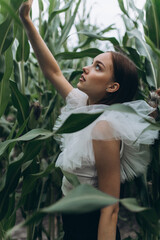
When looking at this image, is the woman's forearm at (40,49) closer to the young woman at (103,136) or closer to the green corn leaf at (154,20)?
the young woman at (103,136)

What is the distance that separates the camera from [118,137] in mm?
579

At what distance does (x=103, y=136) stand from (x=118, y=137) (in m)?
0.03

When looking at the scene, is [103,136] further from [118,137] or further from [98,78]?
[98,78]

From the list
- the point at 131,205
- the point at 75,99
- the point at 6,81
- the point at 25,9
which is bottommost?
the point at 131,205

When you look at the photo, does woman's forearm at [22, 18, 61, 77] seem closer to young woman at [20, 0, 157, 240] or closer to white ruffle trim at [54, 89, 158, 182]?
young woman at [20, 0, 157, 240]

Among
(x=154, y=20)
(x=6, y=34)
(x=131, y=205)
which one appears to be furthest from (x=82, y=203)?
(x=154, y=20)

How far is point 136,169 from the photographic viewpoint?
0.67m

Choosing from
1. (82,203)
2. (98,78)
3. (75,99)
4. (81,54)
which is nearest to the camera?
(82,203)

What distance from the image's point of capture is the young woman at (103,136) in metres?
0.58

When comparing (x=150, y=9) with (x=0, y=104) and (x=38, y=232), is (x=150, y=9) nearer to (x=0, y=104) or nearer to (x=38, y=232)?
(x=0, y=104)

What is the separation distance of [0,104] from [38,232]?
1.92ft

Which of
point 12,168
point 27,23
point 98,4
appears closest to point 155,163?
point 12,168

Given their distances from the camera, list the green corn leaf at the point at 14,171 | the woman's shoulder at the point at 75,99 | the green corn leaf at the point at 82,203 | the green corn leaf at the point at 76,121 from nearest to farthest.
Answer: the green corn leaf at the point at 82,203 < the green corn leaf at the point at 76,121 < the green corn leaf at the point at 14,171 < the woman's shoulder at the point at 75,99

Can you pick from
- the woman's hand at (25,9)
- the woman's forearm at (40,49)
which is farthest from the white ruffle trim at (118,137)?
the woman's hand at (25,9)
